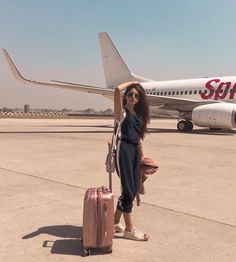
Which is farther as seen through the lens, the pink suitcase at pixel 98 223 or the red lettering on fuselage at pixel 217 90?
the red lettering on fuselage at pixel 217 90

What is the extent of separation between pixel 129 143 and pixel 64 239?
1.17 meters

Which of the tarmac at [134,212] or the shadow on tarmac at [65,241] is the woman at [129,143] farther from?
the shadow on tarmac at [65,241]

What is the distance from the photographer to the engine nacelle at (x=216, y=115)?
17719 millimetres

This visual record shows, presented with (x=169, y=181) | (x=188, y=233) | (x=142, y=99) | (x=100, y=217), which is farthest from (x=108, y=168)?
(x=169, y=181)

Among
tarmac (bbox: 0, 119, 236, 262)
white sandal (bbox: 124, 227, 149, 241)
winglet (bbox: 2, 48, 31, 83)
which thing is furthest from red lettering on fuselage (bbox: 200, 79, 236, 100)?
white sandal (bbox: 124, 227, 149, 241)

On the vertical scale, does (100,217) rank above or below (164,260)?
above

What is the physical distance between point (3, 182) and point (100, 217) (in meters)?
3.32

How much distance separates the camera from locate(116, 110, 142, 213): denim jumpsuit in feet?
12.1

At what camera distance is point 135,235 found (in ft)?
12.0

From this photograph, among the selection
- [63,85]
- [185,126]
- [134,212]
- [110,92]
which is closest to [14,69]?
[63,85]

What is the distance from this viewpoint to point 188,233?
3.84 m

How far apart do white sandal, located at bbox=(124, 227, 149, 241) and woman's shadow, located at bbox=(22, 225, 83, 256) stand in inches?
19.0

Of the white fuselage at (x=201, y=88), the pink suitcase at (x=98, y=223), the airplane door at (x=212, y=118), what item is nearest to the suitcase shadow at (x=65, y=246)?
the pink suitcase at (x=98, y=223)

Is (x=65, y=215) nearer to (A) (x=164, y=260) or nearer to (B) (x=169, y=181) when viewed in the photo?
(A) (x=164, y=260)
